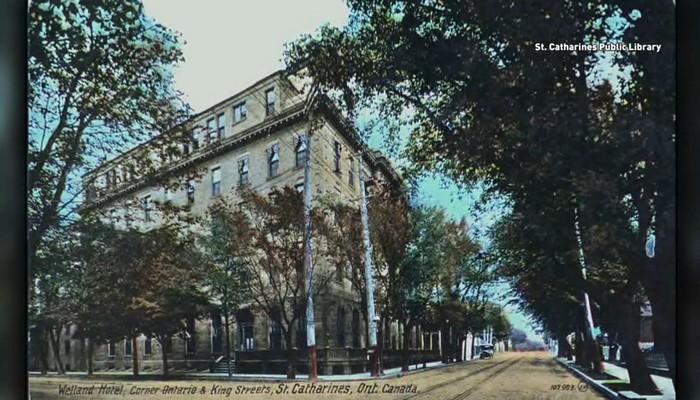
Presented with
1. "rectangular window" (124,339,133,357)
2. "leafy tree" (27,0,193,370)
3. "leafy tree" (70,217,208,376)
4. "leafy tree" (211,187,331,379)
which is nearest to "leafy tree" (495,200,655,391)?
"leafy tree" (211,187,331,379)

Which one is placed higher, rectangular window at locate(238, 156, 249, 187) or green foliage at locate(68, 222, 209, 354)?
rectangular window at locate(238, 156, 249, 187)

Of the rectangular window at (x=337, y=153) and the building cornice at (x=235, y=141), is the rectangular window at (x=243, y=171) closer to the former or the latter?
the building cornice at (x=235, y=141)

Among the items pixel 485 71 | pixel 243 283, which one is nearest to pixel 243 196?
pixel 243 283

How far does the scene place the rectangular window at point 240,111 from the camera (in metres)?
4.68

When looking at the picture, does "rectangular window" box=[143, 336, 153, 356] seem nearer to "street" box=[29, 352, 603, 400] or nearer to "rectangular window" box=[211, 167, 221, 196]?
"street" box=[29, 352, 603, 400]

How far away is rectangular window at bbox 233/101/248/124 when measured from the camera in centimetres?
468

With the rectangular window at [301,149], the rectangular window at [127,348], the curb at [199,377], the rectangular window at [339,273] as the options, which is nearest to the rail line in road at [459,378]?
the curb at [199,377]

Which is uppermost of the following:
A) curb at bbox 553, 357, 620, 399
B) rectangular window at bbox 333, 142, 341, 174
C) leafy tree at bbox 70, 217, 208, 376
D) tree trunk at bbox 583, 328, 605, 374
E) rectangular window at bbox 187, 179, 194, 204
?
rectangular window at bbox 333, 142, 341, 174

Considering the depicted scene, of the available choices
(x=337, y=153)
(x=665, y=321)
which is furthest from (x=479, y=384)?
(x=337, y=153)

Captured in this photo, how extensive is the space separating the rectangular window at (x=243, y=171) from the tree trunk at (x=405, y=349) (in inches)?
48.7

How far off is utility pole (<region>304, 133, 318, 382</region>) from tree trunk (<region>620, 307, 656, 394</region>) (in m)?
1.83
